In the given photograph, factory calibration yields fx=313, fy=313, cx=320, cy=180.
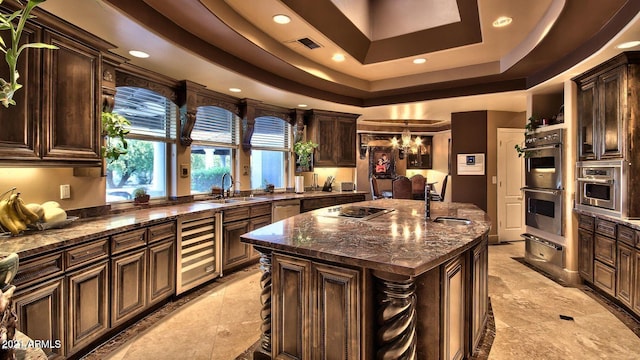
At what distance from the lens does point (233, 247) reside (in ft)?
13.0

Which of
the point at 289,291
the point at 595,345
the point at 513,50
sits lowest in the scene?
the point at 595,345

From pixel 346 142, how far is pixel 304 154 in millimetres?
1033

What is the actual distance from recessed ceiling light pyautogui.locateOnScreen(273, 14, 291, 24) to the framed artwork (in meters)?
7.53

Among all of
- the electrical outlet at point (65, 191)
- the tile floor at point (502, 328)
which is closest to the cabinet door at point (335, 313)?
the tile floor at point (502, 328)

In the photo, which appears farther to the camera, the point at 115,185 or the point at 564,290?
the point at 564,290

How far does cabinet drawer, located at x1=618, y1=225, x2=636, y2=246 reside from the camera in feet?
9.24

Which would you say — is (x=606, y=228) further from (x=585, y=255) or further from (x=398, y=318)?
(x=398, y=318)

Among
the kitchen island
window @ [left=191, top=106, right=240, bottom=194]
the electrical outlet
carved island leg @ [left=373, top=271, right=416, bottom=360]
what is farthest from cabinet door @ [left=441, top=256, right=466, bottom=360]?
window @ [left=191, top=106, right=240, bottom=194]

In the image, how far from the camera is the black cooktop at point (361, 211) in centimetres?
299

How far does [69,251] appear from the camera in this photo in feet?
6.70

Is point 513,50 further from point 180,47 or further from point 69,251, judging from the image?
point 69,251

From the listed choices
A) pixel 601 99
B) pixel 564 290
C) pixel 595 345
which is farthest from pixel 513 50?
pixel 595 345

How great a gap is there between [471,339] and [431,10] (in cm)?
306

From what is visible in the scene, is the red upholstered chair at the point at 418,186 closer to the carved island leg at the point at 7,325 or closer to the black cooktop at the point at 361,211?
the black cooktop at the point at 361,211
